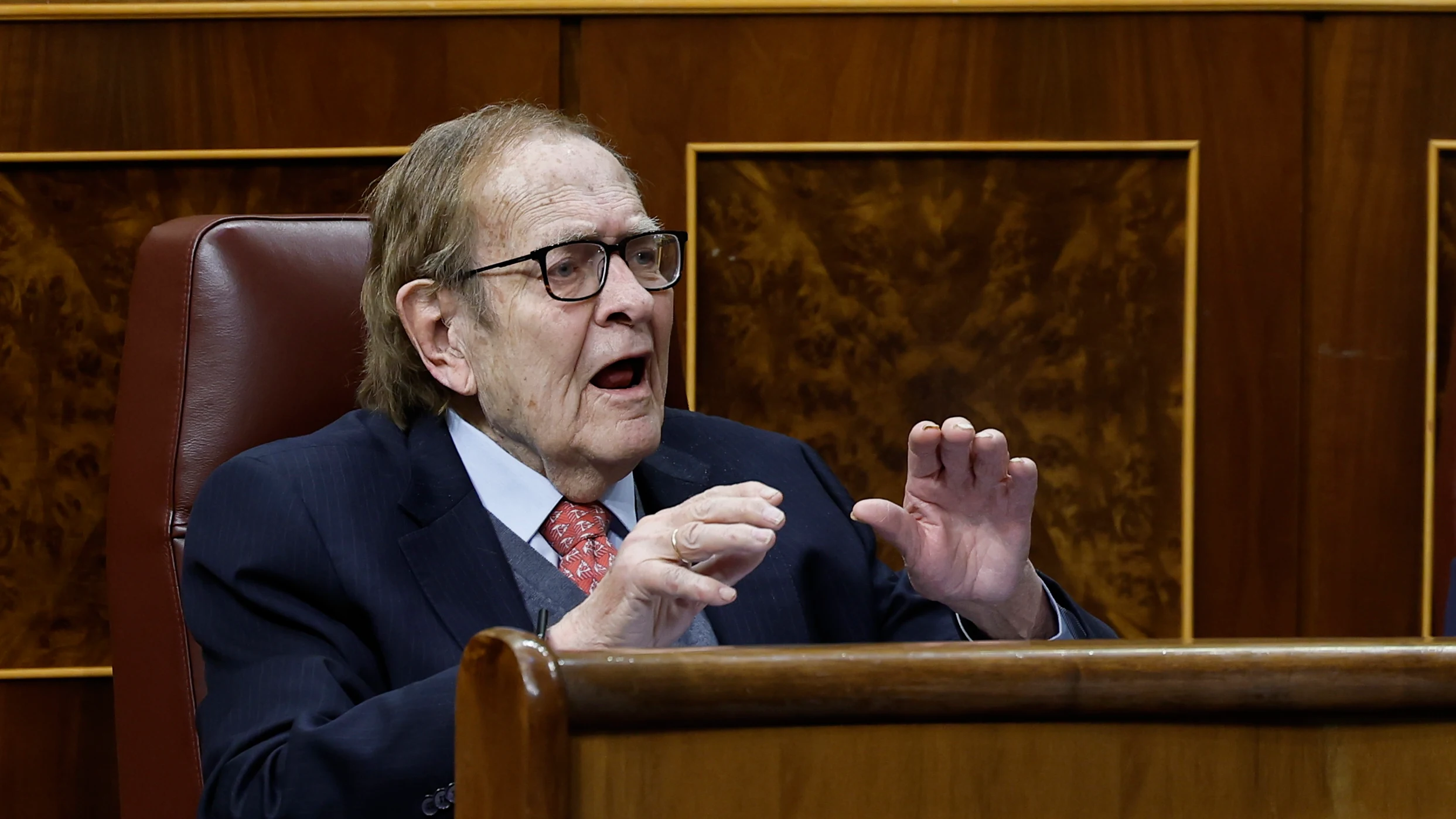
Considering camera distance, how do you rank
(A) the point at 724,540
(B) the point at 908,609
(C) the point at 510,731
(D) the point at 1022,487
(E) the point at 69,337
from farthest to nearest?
(E) the point at 69,337 → (B) the point at 908,609 → (D) the point at 1022,487 → (A) the point at 724,540 → (C) the point at 510,731

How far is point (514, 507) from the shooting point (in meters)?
1.21

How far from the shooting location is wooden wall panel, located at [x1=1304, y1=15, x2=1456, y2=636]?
1816 millimetres

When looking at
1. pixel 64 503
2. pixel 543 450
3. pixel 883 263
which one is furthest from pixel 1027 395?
pixel 64 503

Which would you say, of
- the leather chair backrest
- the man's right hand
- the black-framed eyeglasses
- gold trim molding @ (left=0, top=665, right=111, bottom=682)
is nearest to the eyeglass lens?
the black-framed eyeglasses

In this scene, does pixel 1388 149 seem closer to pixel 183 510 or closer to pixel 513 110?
pixel 513 110

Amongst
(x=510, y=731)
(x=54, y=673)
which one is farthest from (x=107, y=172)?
(x=510, y=731)

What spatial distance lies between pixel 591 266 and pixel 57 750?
1.08 metres

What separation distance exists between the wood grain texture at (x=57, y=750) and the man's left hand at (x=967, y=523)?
1.17 metres

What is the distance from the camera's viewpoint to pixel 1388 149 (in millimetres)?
1820

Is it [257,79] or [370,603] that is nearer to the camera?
[370,603]

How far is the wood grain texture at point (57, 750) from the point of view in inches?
70.9

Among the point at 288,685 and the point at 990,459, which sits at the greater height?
the point at 990,459

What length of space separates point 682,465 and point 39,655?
95cm

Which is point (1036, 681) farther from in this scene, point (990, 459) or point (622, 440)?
point (622, 440)
